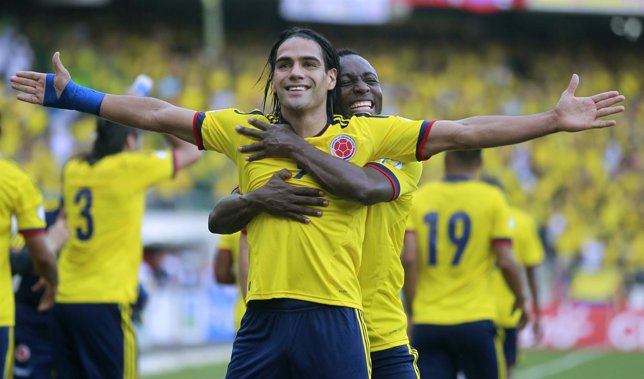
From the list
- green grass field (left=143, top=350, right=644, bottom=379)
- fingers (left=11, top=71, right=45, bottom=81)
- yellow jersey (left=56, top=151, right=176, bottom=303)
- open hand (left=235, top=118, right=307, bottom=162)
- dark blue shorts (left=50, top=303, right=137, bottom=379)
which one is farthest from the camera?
green grass field (left=143, top=350, right=644, bottom=379)

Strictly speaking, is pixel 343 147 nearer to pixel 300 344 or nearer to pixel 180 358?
pixel 300 344

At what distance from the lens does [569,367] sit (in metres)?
17.2

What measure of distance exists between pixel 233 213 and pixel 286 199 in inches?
11.8

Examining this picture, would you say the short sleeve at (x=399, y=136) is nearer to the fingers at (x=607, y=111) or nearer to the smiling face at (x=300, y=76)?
the smiling face at (x=300, y=76)

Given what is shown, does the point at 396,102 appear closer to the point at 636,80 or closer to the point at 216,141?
the point at 636,80

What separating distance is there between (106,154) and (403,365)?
3.45 meters

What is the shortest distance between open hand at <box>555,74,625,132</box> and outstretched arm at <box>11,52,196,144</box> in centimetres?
163

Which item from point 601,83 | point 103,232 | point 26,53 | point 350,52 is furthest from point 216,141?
point 601,83

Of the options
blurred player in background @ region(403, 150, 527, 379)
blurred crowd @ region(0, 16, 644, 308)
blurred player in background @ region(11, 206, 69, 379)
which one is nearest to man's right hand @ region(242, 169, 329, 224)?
blurred player in background @ region(403, 150, 527, 379)

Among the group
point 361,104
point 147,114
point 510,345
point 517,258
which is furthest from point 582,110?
point 517,258

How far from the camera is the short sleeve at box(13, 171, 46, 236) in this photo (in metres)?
6.68

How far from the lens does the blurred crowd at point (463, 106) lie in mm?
22297

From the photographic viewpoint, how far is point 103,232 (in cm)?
793

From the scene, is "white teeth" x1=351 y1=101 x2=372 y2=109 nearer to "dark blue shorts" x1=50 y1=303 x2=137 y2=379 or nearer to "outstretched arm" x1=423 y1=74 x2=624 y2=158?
"outstretched arm" x1=423 y1=74 x2=624 y2=158
